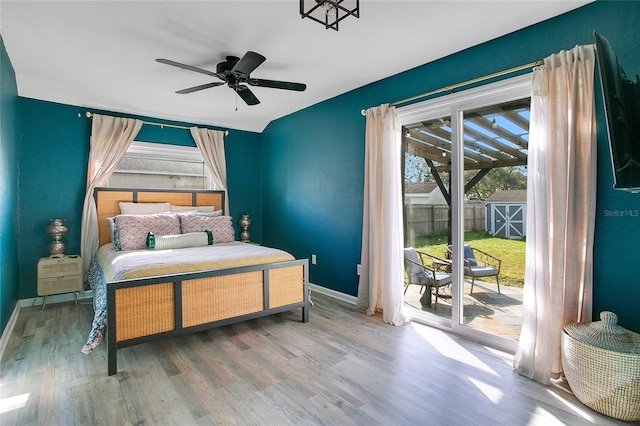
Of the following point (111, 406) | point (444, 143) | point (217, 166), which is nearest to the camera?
point (111, 406)

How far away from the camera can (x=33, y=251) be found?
12.4 feet

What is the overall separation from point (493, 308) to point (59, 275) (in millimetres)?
4467

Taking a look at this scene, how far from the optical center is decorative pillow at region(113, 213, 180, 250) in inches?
140

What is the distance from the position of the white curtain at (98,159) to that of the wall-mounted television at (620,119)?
4.76 m

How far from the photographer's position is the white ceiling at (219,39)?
221 centimetres

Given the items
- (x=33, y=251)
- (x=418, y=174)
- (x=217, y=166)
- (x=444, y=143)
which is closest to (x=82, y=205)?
(x=33, y=251)

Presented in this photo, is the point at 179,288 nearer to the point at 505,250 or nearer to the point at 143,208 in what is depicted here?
the point at 143,208

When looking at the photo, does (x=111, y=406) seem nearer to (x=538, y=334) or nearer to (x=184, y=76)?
(x=538, y=334)

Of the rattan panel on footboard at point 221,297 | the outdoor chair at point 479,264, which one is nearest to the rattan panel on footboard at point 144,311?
the rattan panel on footboard at point 221,297

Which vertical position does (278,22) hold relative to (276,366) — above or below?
above

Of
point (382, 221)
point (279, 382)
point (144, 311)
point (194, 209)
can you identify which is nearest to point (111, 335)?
point (144, 311)

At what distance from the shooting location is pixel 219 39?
2.62m

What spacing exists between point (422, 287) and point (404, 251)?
16.1 inches

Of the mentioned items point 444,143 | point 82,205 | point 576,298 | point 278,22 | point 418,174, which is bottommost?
point 576,298
